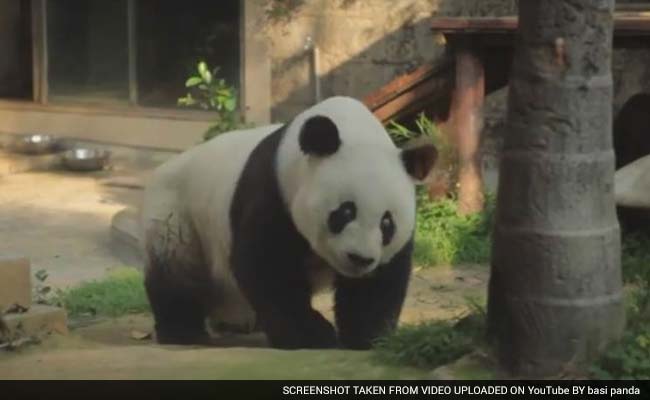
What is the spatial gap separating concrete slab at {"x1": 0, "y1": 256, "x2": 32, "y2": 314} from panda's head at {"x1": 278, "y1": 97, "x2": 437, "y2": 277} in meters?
1.37

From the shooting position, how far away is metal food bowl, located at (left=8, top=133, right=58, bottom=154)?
13775 millimetres

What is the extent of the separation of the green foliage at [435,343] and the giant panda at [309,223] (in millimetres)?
557

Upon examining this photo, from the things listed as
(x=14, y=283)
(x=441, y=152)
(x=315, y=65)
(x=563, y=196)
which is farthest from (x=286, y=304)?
(x=315, y=65)

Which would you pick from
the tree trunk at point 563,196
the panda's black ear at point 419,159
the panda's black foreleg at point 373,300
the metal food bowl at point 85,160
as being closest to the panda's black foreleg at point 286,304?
the panda's black foreleg at point 373,300

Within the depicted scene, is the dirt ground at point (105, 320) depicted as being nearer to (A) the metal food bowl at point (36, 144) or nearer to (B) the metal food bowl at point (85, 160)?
(B) the metal food bowl at point (85, 160)

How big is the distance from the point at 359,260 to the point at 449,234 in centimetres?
347

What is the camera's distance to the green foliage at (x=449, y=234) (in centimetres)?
841

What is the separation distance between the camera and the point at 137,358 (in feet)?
17.1

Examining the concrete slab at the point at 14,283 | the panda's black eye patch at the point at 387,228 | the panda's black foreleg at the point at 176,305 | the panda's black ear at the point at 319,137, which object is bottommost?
the panda's black foreleg at the point at 176,305

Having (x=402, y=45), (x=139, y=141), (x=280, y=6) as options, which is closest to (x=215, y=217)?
(x=402, y=45)

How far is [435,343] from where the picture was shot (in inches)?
183
